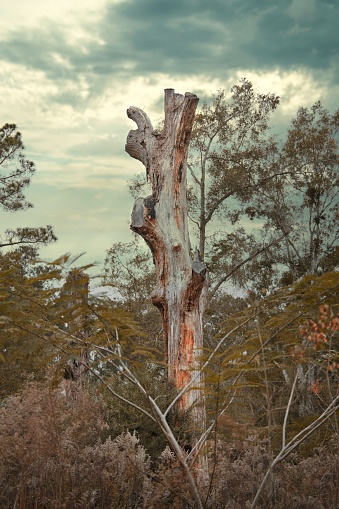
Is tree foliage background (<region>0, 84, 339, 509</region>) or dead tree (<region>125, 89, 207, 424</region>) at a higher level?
dead tree (<region>125, 89, 207, 424</region>)

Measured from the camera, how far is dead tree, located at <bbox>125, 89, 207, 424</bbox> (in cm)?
1233

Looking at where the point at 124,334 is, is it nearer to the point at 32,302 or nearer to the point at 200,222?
the point at 32,302

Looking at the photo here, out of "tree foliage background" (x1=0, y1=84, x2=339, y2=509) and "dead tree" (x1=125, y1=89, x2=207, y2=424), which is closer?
"tree foliage background" (x1=0, y1=84, x2=339, y2=509)

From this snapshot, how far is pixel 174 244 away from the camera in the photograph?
1273 cm

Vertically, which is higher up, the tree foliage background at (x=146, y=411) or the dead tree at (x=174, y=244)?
the dead tree at (x=174, y=244)

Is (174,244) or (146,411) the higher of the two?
(174,244)

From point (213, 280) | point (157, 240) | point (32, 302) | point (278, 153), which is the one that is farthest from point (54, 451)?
point (278, 153)

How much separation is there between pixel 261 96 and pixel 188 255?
50.0 feet

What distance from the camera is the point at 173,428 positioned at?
10734mm

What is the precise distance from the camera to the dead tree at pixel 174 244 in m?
12.3

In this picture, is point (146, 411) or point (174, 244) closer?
point (146, 411)

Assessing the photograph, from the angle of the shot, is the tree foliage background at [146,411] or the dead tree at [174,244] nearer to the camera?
the tree foliage background at [146,411]

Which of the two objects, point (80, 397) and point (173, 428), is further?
point (80, 397)

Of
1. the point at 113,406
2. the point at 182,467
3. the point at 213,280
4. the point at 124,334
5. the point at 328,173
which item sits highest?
the point at 328,173
